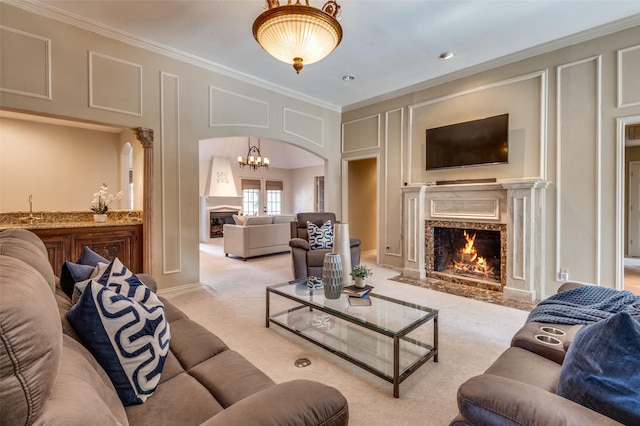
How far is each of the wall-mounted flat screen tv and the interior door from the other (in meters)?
Result: 4.64

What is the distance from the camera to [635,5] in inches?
110

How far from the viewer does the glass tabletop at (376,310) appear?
1957 mm

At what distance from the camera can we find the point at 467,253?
4.40 metres

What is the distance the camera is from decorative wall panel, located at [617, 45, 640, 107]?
3.00 metres

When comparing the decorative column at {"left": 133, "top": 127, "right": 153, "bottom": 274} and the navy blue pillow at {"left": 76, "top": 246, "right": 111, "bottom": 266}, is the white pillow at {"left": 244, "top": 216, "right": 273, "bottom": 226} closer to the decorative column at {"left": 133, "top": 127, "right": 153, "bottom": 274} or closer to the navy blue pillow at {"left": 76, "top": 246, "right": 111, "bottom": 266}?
the decorative column at {"left": 133, "top": 127, "right": 153, "bottom": 274}

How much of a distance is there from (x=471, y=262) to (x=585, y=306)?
2747 mm

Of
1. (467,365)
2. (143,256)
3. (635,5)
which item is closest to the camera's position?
(467,365)

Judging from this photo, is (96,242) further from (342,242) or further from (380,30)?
(380,30)

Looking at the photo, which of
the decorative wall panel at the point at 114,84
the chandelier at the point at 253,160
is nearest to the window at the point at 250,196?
the chandelier at the point at 253,160

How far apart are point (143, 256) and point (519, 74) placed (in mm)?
5227

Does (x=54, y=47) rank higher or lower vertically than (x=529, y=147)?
higher

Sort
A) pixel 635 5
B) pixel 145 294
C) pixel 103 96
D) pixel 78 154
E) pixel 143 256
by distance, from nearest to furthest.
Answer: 1. pixel 145 294
2. pixel 635 5
3. pixel 103 96
4. pixel 143 256
5. pixel 78 154

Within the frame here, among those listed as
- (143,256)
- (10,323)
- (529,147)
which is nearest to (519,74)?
(529,147)

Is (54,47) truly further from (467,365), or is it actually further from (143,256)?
(467,365)
